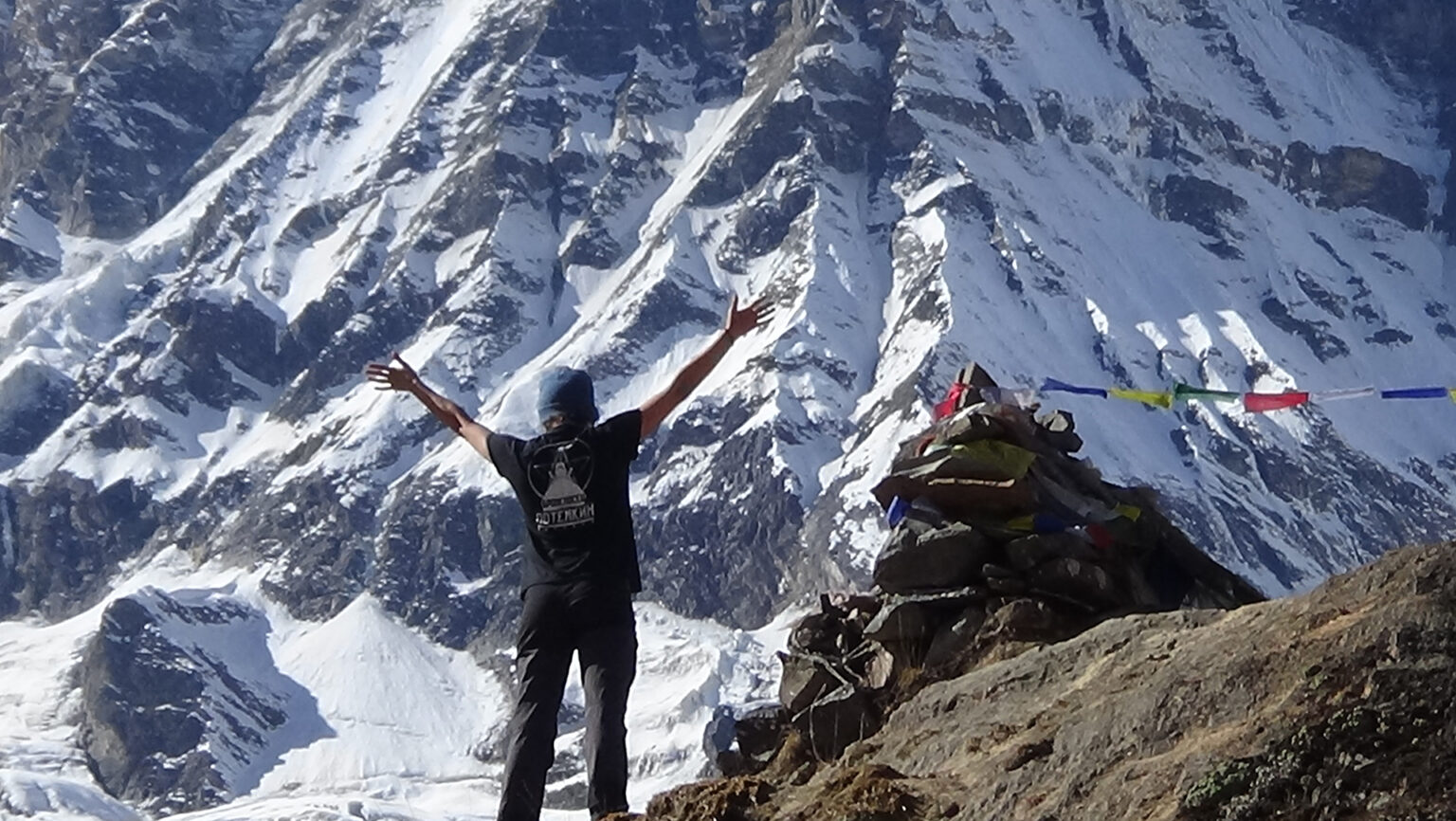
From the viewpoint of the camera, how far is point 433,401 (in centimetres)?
1262

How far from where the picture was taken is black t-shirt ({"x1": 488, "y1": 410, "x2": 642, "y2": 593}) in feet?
37.7

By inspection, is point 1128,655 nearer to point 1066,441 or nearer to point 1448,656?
point 1448,656

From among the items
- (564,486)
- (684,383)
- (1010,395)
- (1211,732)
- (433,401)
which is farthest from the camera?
(1010,395)

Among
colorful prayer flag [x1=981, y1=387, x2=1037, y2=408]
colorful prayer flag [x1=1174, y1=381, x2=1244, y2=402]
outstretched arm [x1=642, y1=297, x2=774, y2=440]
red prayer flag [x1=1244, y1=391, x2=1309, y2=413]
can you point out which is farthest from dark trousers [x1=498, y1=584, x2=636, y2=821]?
colorful prayer flag [x1=1174, y1=381, x2=1244, y2=402]

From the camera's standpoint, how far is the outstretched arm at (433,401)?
478 inches

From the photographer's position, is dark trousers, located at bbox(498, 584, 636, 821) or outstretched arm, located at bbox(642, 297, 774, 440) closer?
dark trousers, located at bbox(498, 584, 636, 821)

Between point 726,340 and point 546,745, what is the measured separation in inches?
73.6

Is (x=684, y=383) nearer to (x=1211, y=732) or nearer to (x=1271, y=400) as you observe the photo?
(x=1211, y=732)

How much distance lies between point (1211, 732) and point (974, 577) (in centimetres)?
563

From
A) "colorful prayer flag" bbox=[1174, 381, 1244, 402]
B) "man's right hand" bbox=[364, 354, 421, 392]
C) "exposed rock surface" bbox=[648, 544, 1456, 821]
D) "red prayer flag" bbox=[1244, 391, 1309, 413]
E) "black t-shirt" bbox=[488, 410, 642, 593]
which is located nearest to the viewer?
"exposed rock surface" bbox=[648, 544, 1456, 821]

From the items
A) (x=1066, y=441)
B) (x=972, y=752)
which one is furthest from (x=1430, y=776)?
(x=1066, y=441)

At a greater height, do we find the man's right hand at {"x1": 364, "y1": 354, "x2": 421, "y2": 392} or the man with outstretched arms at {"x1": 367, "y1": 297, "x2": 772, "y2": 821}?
the man's right hand at {"x1": 364, "y1": 354, "x2": 421, "y2": 392}

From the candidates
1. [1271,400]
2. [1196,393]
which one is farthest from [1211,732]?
[1196,393]

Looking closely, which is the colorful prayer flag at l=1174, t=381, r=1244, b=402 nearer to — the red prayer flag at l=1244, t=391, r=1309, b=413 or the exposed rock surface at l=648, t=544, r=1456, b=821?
the red prayer flag at l=1244, t=391, r=1309, b=413
